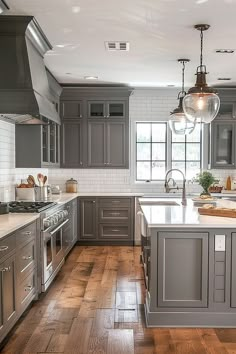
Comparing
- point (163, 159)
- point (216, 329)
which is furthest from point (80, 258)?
point (216, 329)

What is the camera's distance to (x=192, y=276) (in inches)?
144

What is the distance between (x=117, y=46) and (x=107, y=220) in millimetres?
Result: 3344

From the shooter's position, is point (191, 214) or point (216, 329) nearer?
point (216, 329)

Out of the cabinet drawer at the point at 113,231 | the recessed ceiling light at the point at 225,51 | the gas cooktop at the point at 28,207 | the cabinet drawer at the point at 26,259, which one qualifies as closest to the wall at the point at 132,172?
the cabinet drawer at the point at 113,231

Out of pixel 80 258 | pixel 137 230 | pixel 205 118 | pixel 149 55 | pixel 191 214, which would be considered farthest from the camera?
pixel 137 230

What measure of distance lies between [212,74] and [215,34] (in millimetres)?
2063

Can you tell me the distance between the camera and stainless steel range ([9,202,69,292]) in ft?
14.4

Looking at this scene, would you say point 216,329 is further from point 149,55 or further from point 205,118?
point 149,55

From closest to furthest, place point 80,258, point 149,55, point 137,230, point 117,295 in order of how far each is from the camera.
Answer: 1. point 117,295
2. point 149,55
3. point 80,258
4. point 137,230

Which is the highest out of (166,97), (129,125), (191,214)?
(166,97)

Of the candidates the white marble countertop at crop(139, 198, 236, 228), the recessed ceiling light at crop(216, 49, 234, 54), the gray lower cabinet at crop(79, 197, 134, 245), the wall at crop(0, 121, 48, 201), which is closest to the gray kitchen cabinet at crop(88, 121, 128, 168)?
the gray lower cabinet at crop(79, 197, 134, 245)

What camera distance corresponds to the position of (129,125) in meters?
7.75

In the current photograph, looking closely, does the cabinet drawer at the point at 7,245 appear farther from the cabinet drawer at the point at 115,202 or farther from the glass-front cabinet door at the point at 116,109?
the glass-front cabinet door at the point at 116,109

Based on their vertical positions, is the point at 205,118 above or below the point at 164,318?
above
